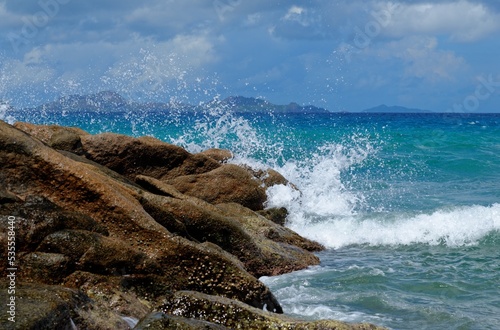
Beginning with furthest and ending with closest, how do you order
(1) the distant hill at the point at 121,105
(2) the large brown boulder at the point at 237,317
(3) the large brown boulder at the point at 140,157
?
(1) the distant hill at the point at 121,105 → (3) the large brown boulder at the point at 140,157 → (2) the large brown boulder at the point at 237,317

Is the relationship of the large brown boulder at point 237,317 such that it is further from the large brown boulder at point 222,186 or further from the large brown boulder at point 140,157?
the large brown boulder at point 140,157

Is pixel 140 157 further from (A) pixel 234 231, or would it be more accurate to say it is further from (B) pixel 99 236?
(B) pixel 99 236

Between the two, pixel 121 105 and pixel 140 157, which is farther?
pixel 121 105

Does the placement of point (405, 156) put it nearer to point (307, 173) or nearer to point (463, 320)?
point (307, 173)

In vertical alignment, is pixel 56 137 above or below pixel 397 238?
above

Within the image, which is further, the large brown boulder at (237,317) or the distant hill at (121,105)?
the distant hill at (121,105)

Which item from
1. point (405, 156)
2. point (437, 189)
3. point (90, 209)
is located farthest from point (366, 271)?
point (405, 156)

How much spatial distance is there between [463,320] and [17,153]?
5473mm

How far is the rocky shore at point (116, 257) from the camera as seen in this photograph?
5.45 meters

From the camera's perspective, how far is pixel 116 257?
22.0 ft

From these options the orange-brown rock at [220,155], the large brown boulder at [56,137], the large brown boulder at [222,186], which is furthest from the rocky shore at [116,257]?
the orange-brown rock at [220,155]

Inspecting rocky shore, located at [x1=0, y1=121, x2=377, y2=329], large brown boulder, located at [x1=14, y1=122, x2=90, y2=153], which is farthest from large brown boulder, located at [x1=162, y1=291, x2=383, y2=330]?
large brown boulder, located at [x1=14, y1=122, x2=90, y2=153]

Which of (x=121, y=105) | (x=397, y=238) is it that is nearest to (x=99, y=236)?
(x=397, y=238)

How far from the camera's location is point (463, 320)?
26.6 feet
